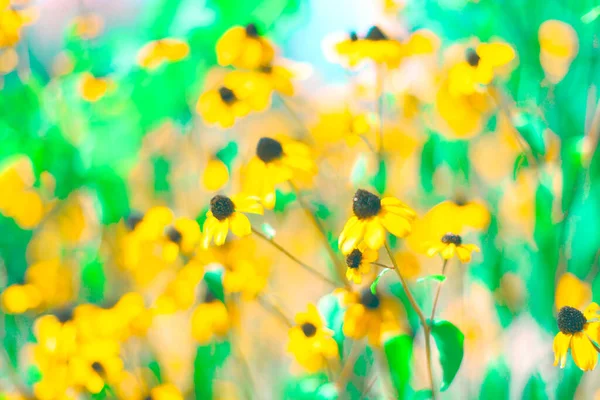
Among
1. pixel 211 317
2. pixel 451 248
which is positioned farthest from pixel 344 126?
pixel 211 317

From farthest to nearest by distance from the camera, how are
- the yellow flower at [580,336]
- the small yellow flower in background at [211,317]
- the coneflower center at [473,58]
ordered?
the small yellow flower in background at [211,317], the coneflower center at [473,58], the yellow flower at [580,336]

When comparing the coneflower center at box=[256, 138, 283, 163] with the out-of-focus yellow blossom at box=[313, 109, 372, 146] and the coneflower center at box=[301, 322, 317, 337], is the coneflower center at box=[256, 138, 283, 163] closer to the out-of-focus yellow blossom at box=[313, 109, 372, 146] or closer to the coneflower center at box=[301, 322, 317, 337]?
the out-of-focus yellow blossom at box=[313, 109, 372, 146]

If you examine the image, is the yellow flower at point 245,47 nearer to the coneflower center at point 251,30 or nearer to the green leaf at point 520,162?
the coneflower center at point 251,30

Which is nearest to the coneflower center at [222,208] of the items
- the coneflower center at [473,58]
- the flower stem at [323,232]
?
the flower stem at [323,232]

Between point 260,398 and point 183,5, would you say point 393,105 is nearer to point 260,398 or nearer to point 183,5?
point 183,5

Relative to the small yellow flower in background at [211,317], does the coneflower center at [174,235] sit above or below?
above

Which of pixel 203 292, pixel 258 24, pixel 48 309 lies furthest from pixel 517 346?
pixel 48 309

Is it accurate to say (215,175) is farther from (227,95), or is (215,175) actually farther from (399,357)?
(399,357)

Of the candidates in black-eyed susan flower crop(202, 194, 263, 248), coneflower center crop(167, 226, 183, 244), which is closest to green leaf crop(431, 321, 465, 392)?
black-eyed susan flower crop(202, 194, 263, 248)
